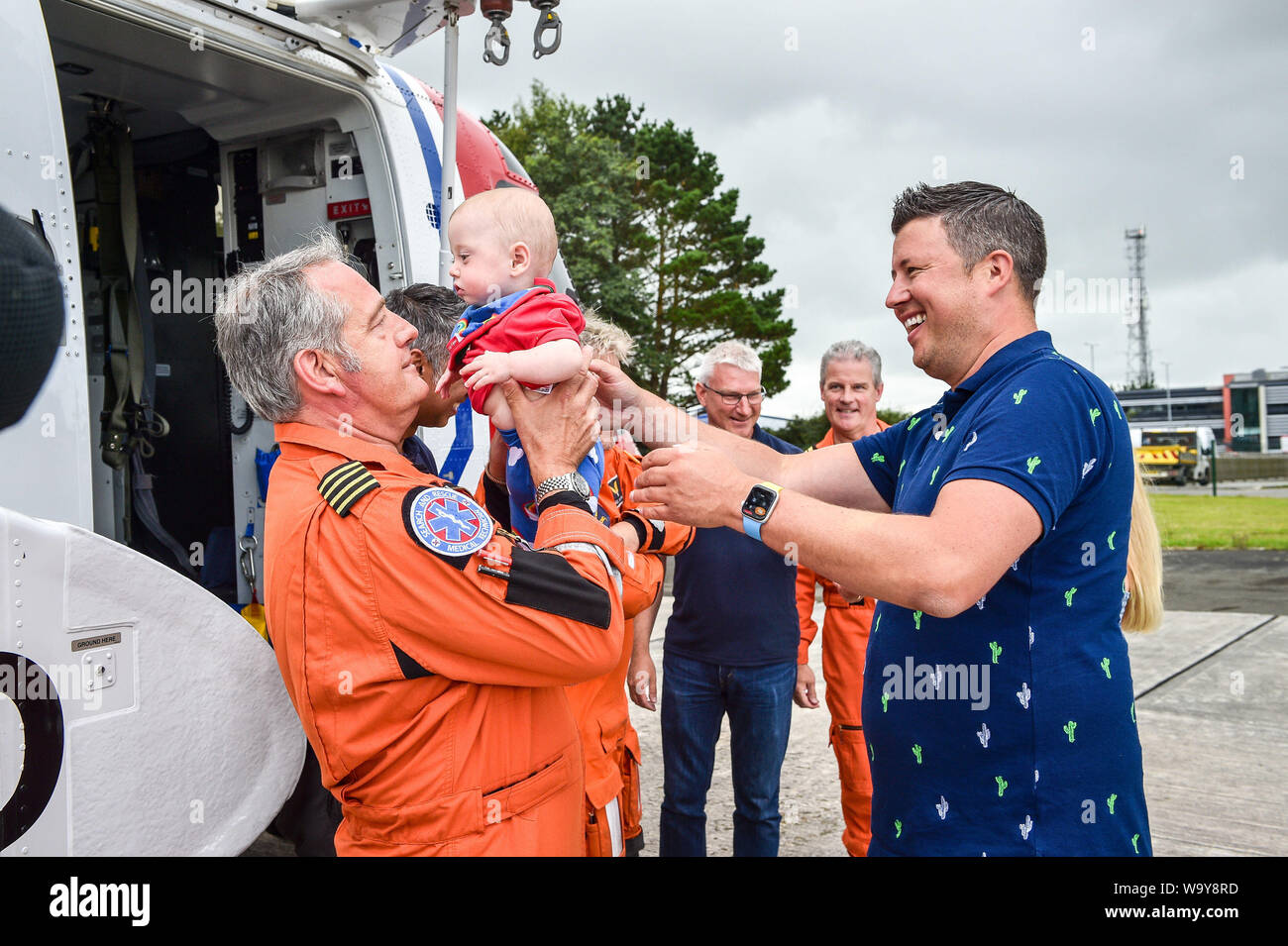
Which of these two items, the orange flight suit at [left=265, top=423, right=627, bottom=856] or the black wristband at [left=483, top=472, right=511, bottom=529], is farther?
the black wristband at [left=483, top=472, right=511, bottom=529]

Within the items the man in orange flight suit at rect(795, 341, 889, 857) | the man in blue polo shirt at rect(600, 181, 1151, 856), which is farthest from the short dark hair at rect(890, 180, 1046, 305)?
the man in orange flight suit at rect(795, 341, 889, 857)

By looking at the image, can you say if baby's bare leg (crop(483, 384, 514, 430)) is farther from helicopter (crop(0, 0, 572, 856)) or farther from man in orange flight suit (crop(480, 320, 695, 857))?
helicopter (crop(0, 0, 572, 856))

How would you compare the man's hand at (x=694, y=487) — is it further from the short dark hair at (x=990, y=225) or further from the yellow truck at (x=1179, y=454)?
the yellow truck at (x=1179, y=454)

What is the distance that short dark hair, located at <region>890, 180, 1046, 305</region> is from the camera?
191 cm

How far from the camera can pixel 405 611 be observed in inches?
63.3

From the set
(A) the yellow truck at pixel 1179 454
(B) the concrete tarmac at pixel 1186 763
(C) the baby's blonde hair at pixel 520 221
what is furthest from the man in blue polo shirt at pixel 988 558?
(A) the yellow truck at pixel 1179 454

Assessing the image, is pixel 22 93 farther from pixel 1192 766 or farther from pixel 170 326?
pixel 1192 766

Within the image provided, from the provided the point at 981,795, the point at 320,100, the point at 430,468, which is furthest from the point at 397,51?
the point at 981,795

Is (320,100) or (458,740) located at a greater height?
(320,100)

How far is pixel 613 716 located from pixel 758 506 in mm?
A: 1254

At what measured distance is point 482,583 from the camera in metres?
1.61

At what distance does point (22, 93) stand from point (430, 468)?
1556 mm

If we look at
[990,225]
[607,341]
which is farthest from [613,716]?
[990,225]

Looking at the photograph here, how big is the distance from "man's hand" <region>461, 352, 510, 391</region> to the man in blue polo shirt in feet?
1.13
